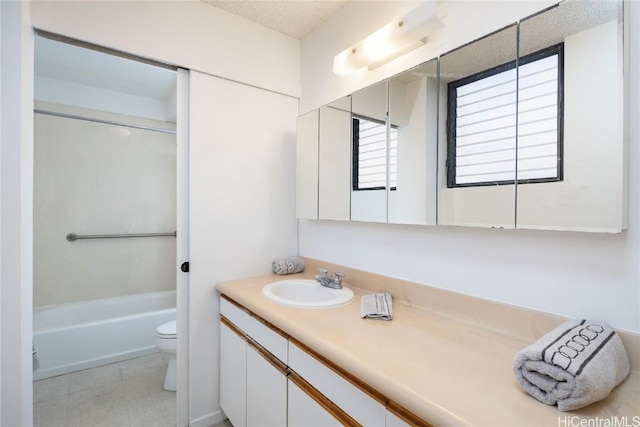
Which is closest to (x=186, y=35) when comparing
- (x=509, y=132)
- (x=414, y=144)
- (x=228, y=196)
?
(x=228, y=196)

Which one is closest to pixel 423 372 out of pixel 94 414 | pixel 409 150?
pixel 409 150

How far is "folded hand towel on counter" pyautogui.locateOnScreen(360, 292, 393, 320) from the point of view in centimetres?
Answer: 114

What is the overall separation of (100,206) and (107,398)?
1.69 metres

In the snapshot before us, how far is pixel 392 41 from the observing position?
4.30 ft

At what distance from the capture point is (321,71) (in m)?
1.85

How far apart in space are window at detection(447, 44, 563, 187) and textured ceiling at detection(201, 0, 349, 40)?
40.6 inches

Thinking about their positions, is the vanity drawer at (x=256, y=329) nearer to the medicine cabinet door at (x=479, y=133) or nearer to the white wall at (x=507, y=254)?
the white wall at (x=507, y=254)

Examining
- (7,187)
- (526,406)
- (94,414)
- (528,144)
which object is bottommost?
(94,414)

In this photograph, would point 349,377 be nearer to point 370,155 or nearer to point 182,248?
point 370,155

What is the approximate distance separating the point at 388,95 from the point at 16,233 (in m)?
1.74

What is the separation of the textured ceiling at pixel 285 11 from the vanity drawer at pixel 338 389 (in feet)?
5.94

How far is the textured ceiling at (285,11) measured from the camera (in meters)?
1.65

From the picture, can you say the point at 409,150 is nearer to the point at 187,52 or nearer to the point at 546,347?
the point at 546,347

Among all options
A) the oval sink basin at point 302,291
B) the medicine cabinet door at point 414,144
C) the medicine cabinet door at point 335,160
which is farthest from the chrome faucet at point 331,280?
the medicine cabinet door at point 414,144
